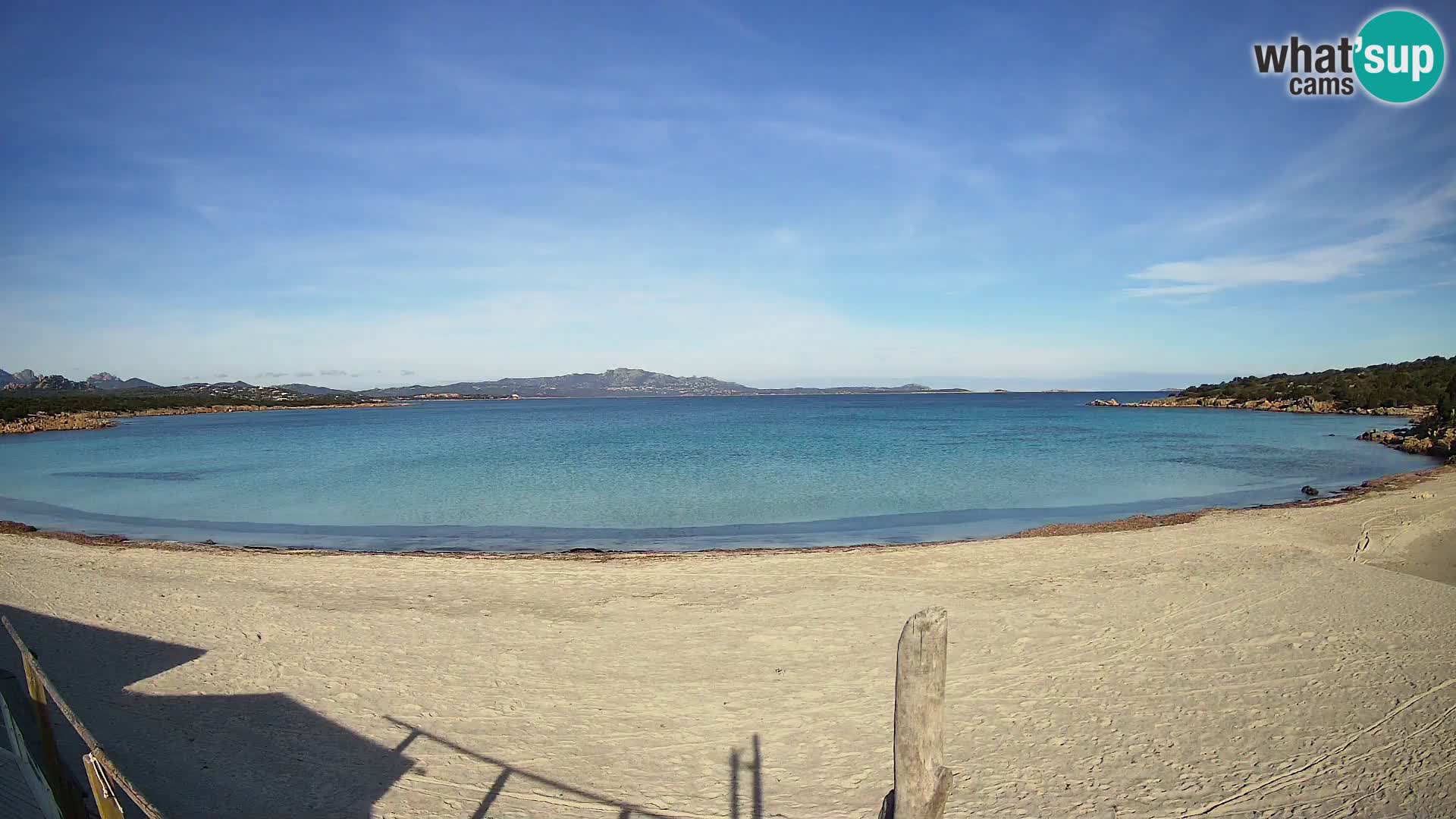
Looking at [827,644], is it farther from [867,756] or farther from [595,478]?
[595,478]

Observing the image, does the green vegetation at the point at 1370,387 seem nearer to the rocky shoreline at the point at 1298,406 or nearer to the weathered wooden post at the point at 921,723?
the rocky shoreline at the point at 1298,406

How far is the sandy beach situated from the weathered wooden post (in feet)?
9.89

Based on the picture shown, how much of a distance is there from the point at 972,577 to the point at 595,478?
1980cm

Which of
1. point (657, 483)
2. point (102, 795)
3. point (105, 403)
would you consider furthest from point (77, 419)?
point (102, 795)

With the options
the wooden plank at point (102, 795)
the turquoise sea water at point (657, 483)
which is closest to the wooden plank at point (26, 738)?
the wooden plank at point (102, 795)

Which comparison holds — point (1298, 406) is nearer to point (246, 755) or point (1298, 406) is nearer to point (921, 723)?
point (921, 723)

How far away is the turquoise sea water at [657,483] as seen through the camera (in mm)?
19312

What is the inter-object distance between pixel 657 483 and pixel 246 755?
71.1 ft

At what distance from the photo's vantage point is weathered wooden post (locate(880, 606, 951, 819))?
110 inches

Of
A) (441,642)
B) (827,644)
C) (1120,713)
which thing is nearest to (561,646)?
(441,642)

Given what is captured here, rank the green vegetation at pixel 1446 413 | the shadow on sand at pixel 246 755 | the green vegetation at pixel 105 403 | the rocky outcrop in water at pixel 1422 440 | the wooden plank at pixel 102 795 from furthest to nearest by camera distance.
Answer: the green vegetation at pixel 105 403 < the green vegetation at pixel 1446 413 < the rocky outcrop in water at pixel 1422 440 < the shadow on sand at pixel 246 755 < the wooden plank at pixel 102 795

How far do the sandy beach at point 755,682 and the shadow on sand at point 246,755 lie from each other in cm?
3

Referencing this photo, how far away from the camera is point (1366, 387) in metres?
64.1

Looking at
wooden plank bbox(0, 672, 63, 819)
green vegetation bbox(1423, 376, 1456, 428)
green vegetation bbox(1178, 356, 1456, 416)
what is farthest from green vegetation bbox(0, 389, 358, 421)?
green vegetation bbox(1178, 356, 1456, 416)
